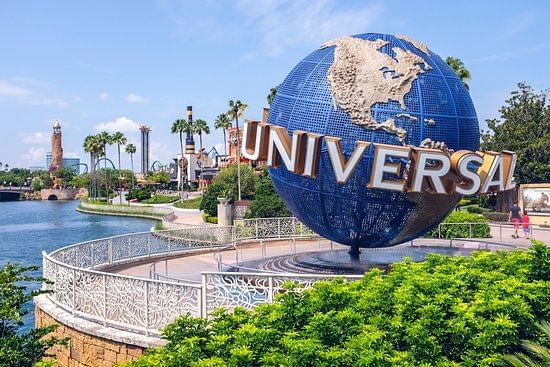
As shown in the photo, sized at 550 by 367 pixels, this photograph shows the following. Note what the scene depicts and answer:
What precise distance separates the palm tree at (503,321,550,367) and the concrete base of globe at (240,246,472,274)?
7.38m

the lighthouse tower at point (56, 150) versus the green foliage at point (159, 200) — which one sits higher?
the lighthouse tower at point (56, 150)

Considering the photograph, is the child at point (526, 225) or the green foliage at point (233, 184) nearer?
the child at point (526, 225)

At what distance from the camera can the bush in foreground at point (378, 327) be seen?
5.48 metres

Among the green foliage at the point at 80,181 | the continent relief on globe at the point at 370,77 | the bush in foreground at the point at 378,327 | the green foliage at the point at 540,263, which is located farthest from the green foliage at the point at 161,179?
the bush in foreground at the point at 378,327

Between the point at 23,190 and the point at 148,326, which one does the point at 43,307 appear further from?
the point at 23,190

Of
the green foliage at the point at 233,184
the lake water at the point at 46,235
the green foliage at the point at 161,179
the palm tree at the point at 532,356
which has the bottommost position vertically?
the lake water at the point at 46,235

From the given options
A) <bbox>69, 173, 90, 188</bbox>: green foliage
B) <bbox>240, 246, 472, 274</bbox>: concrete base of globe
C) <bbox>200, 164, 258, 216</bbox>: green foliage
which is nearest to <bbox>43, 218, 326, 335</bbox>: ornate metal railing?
<bbox>240, 246, 472, 274</bbox>: concrete base of globe

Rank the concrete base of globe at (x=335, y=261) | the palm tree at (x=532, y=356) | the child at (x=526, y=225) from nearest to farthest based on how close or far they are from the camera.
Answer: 1. the palm tree at (x=532, y=356)
2. the concrete base of globe at (x=335, y=261)
3. the child at (x=526, y=225)

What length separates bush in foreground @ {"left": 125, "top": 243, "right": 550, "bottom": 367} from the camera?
5484 mm

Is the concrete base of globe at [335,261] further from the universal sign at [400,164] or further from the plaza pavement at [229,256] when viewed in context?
the universal sign at [400,164]

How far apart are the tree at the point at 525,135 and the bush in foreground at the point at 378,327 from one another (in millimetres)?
38980

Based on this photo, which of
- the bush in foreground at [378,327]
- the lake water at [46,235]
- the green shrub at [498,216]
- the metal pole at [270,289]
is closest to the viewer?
the bush in foreground at [378,327]

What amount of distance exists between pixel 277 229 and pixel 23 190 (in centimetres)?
13374

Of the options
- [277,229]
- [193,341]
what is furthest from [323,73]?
[277,229]
